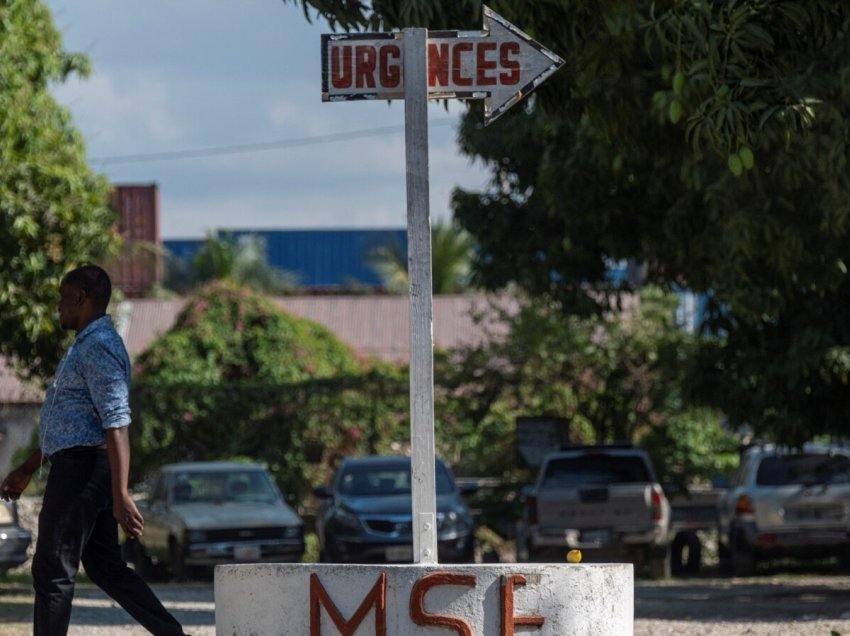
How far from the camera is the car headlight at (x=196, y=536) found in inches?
757

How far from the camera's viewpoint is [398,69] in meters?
6.81

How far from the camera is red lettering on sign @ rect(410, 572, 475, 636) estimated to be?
20.3ft

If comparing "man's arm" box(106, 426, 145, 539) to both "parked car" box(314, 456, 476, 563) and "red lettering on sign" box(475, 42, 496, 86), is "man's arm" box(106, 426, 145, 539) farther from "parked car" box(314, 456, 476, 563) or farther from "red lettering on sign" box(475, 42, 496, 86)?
"parked car" box(314, 456, 476, 563)

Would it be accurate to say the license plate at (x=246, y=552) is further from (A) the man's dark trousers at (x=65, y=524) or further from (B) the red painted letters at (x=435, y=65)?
(B) the red painted letters at (x=435, y=65)

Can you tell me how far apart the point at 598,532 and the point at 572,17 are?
11.9m

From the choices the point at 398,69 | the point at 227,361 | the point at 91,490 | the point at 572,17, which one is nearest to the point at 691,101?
the point at 572,17

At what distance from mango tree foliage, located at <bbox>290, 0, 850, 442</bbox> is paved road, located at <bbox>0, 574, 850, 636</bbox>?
190cm

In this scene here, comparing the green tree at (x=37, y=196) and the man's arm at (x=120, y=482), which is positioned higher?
the green tree at (x=37, y=196)

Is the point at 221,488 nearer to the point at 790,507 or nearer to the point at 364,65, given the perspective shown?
the point at 790,507

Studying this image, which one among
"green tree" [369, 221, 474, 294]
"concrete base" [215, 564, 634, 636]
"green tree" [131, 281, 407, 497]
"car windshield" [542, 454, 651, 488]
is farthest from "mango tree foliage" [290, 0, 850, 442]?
"green tree" [369, 221, 474, 294]

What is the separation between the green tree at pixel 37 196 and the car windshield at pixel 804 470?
8763mm

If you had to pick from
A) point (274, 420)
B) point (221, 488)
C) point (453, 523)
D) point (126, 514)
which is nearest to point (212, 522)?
point (221, 488)

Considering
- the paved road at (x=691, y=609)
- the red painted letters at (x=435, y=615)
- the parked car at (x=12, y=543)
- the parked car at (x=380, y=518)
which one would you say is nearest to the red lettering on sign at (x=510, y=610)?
the red painted letters at (x=435, y=615)

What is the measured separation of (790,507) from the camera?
794 inches
